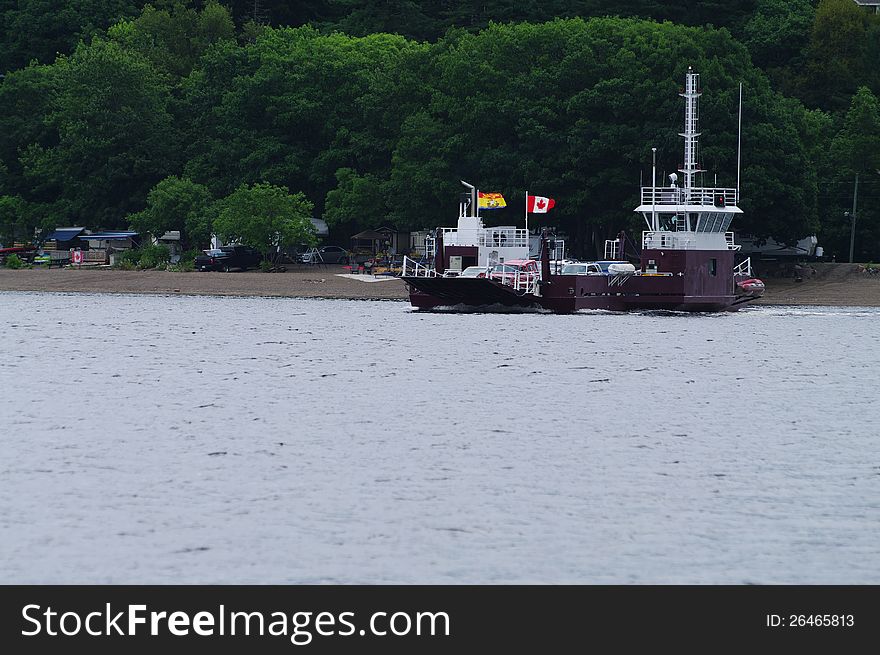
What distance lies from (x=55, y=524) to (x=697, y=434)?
16.9m

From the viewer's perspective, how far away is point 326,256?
385 feet

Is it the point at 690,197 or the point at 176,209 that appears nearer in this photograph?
the point at 690,197

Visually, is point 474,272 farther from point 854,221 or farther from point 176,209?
point 176,209

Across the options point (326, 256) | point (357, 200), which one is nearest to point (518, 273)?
point (357, 200)

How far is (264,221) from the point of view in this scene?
106125mm

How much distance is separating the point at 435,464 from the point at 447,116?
268 feet

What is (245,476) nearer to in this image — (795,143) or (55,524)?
(55,524)

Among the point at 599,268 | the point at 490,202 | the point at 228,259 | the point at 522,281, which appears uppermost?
the point at 490,202

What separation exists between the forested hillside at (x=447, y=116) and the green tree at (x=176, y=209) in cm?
18

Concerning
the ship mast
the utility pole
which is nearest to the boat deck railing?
the ship mast

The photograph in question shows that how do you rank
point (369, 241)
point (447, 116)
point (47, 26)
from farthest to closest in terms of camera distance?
point (47, 26)
point (369, 241)
point (447, 116)

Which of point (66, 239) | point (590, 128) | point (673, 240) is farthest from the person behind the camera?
point (66, 239)

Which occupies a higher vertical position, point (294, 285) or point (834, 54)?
point (834, 54)

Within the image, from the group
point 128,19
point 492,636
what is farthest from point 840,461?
point 128,19
